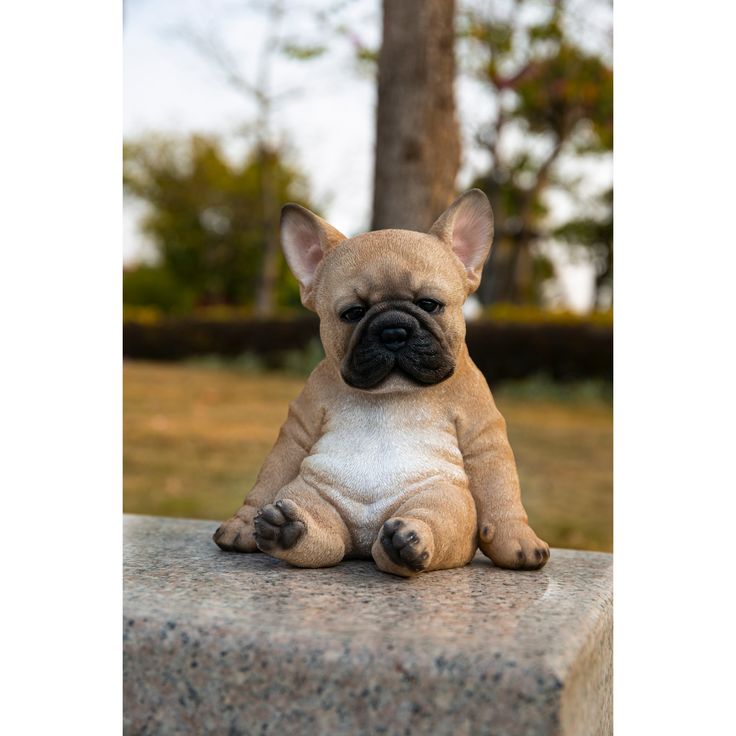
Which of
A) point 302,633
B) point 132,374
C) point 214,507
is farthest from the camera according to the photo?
point 132,374

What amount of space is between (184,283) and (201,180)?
1.97m

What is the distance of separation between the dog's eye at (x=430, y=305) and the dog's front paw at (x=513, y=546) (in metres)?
0.56

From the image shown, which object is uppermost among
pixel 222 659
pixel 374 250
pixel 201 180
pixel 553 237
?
pixel 201 180

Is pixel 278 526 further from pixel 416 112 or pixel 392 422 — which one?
pixel 416 112

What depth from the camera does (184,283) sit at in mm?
16750

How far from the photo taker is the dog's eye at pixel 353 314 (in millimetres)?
2186

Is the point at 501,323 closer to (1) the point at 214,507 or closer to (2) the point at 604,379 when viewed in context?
(2) the point at 604,379

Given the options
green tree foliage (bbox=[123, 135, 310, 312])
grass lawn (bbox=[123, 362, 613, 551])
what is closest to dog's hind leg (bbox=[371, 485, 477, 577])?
grass lawn (bbox=[123, 362, 613, 551])

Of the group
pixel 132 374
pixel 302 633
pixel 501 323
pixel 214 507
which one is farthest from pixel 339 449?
pixel 132 374

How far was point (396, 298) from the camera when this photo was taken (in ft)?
7.06

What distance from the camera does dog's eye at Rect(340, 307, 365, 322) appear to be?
2186 mm

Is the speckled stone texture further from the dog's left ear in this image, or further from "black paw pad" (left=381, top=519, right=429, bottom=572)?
the dog's left ear

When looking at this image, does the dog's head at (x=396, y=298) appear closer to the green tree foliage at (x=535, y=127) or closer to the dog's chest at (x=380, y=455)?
the dog's chest at (x=380, y=455)

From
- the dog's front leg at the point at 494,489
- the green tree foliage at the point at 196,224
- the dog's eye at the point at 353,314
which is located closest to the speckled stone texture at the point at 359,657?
the dog's front leg at the point at 494,489
